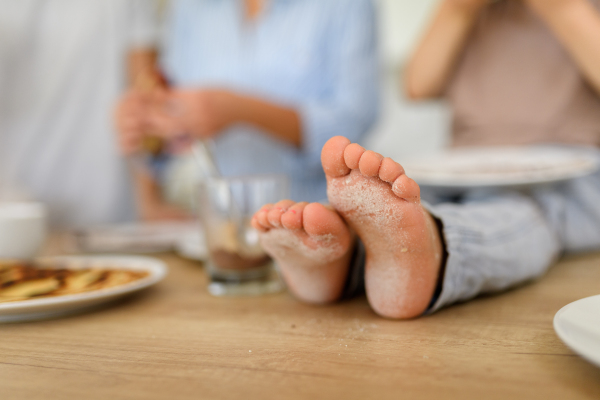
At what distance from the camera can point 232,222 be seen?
0.59m

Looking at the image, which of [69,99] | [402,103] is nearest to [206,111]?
[69,99]

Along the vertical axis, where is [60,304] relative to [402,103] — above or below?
below

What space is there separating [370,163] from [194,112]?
2.17 ft

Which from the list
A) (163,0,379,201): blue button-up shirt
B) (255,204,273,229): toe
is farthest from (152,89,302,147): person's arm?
(255,204,273,229): toe

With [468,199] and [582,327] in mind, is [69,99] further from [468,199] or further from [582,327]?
[582,327]

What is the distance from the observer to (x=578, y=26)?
2.44 feet

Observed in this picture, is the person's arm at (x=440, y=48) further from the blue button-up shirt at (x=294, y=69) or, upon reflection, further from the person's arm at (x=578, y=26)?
the blue button-up shirt at (x=294, y=69)

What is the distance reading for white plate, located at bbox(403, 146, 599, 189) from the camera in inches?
26.4

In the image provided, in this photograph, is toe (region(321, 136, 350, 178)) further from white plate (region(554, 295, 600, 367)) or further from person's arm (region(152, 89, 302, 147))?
person's arm (region(152, 89, 302, 147))

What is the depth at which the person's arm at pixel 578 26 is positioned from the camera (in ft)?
2.42

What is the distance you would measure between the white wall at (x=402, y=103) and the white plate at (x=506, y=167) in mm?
1165

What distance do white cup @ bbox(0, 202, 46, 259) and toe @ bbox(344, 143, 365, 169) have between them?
0.56 meters

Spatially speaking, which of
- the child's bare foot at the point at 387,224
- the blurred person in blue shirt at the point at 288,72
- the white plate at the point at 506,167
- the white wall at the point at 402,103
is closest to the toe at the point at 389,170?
the child's bare foot at the point at 387,224

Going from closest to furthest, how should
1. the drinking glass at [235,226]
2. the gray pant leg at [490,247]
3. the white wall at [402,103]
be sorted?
the gray pant leg at [490,247], the drinking glass at [235,226], the white wall at [402,103]
